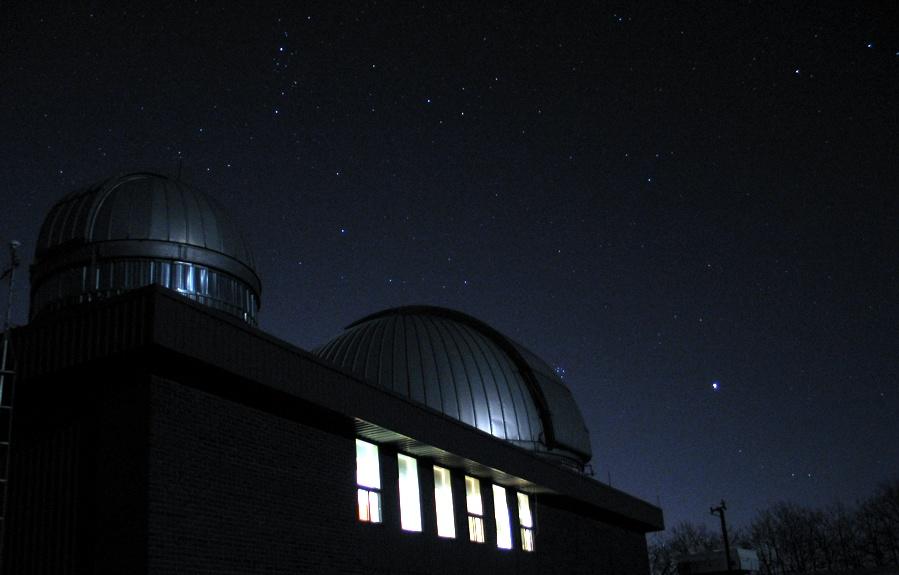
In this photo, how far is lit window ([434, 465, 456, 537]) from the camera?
20922 millimetres

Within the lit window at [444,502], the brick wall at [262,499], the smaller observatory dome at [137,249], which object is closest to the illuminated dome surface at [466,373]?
the lit window at [444,502]

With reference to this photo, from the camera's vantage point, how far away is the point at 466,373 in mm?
26891

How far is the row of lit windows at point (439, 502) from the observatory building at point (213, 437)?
0.05m

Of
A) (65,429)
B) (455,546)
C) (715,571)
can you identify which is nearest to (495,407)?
(455,546)

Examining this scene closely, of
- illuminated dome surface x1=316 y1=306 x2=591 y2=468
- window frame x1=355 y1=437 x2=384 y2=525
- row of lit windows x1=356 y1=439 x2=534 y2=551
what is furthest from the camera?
illuminated dome surface x1=316 y1=306 x2=591 y2=468

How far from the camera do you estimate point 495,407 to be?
87.6ft

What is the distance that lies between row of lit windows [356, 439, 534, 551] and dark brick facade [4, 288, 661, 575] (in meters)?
0.59

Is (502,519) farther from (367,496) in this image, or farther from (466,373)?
(367,496)

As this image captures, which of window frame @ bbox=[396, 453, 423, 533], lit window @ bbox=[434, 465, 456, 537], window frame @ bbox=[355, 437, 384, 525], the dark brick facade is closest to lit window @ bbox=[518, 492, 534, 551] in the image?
lit window @ bbox=[434, 465, 456, 537]

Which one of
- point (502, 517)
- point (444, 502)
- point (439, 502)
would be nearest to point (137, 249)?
point (439, 502)

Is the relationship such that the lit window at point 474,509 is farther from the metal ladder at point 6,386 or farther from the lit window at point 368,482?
the metal ladder at point 6,386

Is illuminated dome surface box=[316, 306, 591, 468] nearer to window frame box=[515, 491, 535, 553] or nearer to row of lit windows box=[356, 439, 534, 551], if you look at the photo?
window frame box=[515, 491, 535, 553]

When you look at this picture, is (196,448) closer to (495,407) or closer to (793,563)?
(495,407)

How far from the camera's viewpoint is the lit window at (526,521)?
24.7 m
